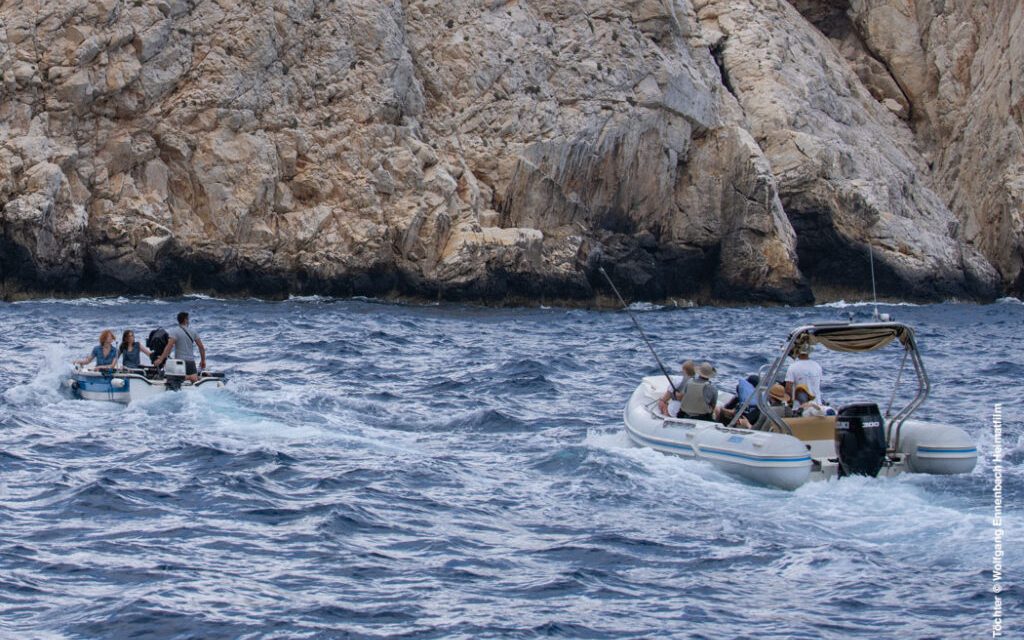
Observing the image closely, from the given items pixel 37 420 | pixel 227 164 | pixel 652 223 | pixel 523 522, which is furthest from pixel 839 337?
pixel 652 223

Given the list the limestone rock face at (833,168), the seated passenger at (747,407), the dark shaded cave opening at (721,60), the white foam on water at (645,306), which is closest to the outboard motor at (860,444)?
the seated passenger at (747,407)

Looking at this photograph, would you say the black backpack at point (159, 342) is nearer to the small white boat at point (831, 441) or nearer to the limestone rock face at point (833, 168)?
the small white boat at point (831, 441)

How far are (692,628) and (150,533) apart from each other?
4.55 meters

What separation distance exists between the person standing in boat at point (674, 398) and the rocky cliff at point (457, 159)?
25.4m

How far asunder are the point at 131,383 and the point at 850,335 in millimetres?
9611

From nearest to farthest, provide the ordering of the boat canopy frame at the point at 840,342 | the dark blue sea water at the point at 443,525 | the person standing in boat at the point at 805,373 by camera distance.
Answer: the dark blue sea water at the point at 443,525 → the boat canopy frame at the point at 840,342 → the person standing in boat at the point at 805,373

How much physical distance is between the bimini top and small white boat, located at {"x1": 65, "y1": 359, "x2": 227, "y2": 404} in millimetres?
8589

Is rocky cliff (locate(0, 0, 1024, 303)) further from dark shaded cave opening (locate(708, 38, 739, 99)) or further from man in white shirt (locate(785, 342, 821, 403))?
→ man in white shirt (locate(785, 342, 821, 403))

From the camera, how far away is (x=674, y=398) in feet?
52.2

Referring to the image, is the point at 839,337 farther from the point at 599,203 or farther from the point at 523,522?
the point at 599,203

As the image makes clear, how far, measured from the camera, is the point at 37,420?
16344 mm

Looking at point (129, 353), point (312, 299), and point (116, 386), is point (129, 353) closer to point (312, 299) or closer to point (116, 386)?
point (116, 386)

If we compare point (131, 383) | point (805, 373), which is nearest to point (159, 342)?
point (131, 383)

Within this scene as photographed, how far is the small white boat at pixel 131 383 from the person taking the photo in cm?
1817
